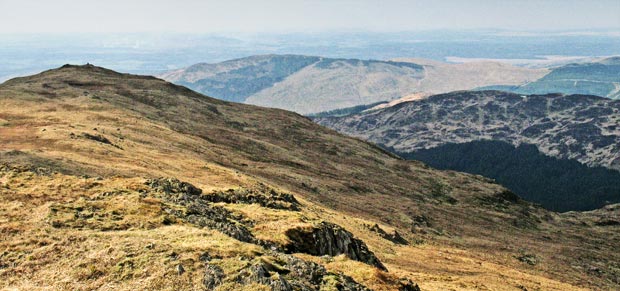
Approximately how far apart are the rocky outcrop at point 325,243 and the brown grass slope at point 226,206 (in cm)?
189

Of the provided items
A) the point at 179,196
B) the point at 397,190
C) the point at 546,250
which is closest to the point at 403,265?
the point at 179,196

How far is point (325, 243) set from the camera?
4209cm

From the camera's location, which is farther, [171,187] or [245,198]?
[245,198]

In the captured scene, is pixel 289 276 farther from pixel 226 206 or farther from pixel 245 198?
pixel 245 198

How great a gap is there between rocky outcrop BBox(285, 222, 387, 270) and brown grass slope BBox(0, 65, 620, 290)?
189 centimetres

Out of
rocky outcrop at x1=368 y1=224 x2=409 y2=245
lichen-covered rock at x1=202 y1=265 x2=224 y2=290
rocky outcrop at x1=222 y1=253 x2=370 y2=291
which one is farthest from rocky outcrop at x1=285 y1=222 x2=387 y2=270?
rocky outcrop at x1=368 y1=224 x2=409 y2=245

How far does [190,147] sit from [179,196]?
57009mm

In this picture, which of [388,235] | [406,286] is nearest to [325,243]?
[406,286]

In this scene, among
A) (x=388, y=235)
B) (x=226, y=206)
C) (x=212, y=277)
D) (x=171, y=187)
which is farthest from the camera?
(x=388, y=235)

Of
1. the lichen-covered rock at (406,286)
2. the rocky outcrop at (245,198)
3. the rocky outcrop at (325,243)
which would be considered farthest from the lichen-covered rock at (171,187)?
the lichen-covered rock at (406,286)

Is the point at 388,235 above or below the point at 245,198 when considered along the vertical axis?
below

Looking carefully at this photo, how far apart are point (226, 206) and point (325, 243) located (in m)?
11.1

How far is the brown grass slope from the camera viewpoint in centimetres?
2903

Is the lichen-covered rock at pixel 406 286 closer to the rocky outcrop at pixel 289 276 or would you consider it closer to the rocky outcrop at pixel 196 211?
the rocky outcrop at pixel 289 276
